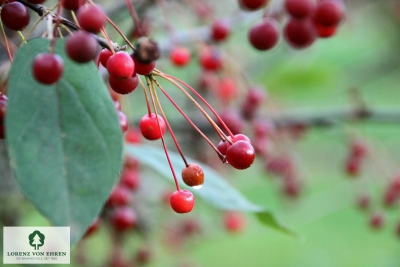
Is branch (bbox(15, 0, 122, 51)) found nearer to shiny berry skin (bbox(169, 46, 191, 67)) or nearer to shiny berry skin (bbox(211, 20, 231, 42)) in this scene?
shiny berry skin (bbox(169, 46, 191, 67))

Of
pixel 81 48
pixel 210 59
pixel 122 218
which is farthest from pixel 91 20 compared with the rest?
pixel 210 59

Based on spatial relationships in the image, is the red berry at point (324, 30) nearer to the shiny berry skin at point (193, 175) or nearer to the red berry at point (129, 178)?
the shiny berry skin at point (193, 175)

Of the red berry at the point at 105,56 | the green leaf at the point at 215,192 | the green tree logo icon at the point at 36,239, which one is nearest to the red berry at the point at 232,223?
the green leaf at the point at 215,192

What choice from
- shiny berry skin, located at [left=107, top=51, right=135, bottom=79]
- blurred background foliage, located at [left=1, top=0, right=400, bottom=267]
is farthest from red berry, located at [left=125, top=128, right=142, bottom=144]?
shiny berry skin, located at [left=107, top=51, right=135, bottom=79]

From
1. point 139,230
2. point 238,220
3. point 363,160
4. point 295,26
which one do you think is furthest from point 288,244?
point 295,26

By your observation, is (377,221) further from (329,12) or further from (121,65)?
(121,65)

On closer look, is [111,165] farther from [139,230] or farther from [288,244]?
[288,244]

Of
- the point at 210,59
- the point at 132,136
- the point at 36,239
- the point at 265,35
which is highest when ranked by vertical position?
the point at 210,59
